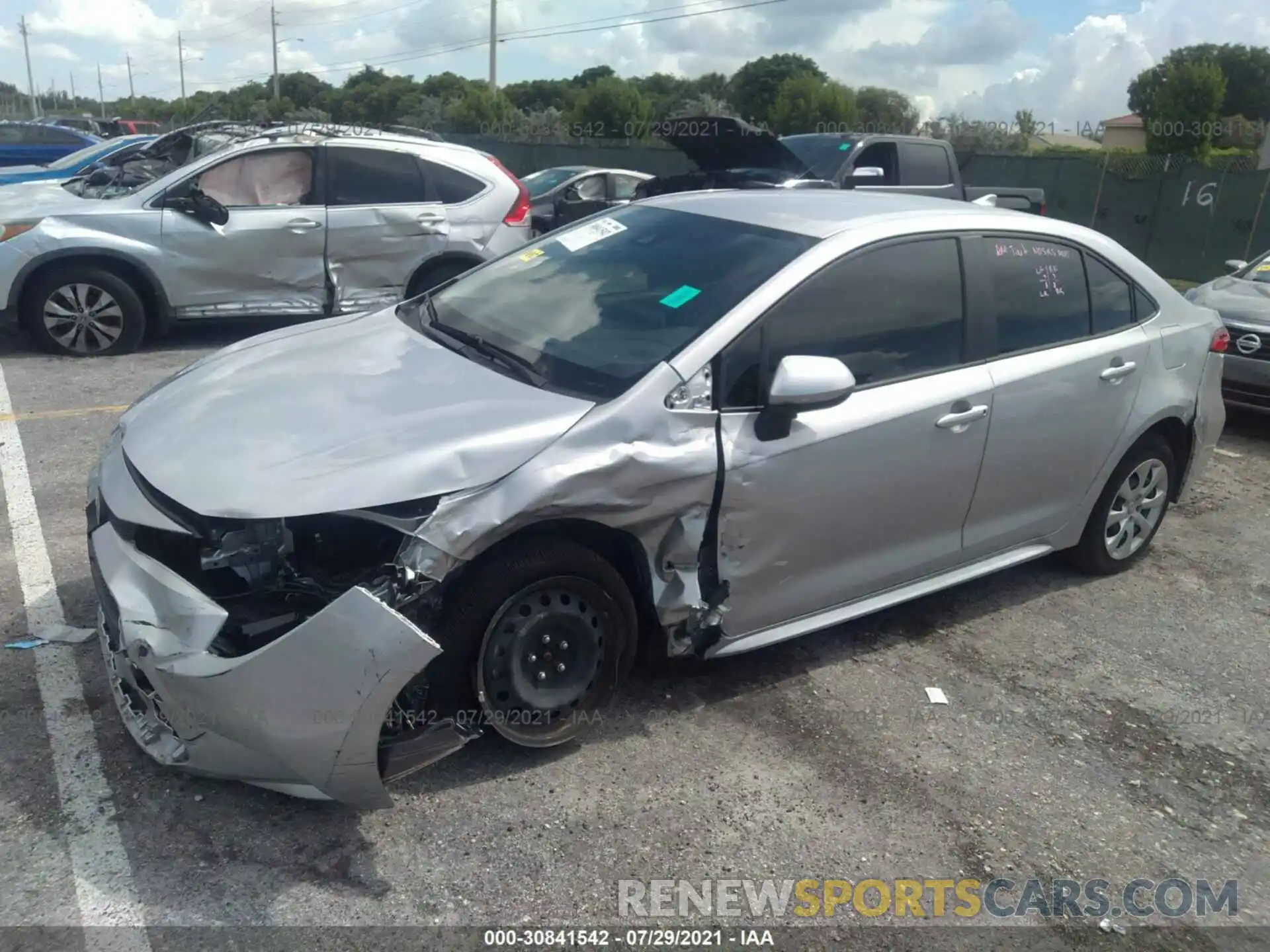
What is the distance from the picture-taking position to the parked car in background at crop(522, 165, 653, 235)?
562 inches

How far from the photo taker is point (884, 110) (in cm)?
4397

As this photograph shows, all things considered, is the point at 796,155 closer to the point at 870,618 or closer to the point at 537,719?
the point at 870,618

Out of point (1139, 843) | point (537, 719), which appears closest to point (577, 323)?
point (537, 719)

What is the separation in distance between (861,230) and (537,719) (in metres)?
2.07

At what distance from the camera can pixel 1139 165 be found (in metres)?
18.8

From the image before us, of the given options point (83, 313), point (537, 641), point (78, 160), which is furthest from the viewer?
point (78, 160)

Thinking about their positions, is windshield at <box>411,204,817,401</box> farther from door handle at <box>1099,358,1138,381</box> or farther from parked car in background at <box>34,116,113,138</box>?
parked car in background at <box>34,116,113,138</box>

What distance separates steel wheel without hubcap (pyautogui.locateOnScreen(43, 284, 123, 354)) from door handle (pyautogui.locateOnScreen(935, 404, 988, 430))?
21.2 feet

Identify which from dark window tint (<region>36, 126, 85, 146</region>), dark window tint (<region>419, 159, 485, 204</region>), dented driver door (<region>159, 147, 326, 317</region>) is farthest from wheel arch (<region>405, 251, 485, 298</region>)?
dark window tint (<region>36, 126, 85, 146</region>)

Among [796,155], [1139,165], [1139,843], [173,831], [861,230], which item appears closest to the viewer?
[173,831]

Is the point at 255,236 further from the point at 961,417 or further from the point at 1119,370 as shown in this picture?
the point at 1119,370

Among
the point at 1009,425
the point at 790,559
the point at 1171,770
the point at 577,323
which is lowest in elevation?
the point at 1171,770

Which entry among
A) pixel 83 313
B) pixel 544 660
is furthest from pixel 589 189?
pixel 544 660

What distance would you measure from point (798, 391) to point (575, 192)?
12.5m
